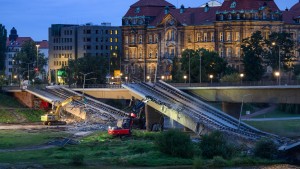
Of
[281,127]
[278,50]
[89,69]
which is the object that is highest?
[278,50]

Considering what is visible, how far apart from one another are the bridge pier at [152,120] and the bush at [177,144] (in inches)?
1223

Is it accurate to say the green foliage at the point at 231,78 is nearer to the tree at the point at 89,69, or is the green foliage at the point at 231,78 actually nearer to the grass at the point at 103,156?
the tree at the point at 89,69

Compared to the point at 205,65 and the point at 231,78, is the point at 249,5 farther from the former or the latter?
the point at 231,78

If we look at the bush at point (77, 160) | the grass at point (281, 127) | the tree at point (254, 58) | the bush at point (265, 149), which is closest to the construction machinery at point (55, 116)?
the grass at point (281, 127)

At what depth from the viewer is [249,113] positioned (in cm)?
14512

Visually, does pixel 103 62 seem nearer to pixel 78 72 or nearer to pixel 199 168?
pixel 78 72

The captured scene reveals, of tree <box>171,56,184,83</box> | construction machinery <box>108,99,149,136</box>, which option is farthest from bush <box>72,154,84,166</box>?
tree <box>171,56,184,83</box>

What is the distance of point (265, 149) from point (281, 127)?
101ft

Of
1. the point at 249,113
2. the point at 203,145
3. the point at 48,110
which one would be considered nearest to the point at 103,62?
the point at 48,110

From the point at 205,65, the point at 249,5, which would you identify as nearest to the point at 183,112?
the point at 205,65

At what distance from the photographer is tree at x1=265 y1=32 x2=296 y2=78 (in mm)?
173250

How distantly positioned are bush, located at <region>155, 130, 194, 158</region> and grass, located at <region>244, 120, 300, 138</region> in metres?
27.0

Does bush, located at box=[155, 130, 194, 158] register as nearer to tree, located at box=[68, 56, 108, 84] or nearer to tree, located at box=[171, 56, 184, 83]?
tree, located at box=[171, 56, 184, 83]

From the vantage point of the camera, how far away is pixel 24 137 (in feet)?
370
